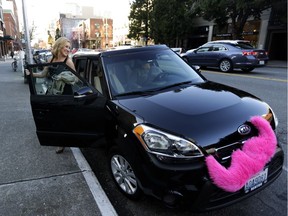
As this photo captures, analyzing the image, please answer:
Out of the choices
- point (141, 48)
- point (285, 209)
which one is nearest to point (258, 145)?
point (285, 209)

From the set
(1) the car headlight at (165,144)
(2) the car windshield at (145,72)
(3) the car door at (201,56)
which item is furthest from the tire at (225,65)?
(1) the car headlight at (165,144)

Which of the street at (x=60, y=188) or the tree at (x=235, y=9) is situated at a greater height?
the tree at (x=235, y=9)

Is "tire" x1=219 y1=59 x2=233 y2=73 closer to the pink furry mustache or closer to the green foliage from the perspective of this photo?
the pink furry mustache

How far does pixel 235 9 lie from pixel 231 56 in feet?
39.6

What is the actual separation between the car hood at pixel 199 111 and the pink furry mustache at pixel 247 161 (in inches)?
6.5

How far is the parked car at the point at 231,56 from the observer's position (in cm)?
1217

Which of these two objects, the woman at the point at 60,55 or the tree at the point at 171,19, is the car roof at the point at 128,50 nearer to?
the woman at the point at 60,55

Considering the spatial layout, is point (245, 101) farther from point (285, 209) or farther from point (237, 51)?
point (237, 51)

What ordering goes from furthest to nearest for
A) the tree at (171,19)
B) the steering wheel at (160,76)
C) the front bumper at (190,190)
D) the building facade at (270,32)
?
the tree at (171,19) < the building facade at (270,32) < the steering wheel at (160,76) < the front bumper at (190,190)

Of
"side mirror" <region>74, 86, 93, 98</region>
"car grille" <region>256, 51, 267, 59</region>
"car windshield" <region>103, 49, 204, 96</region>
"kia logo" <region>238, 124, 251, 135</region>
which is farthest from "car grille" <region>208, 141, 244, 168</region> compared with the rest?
"car grille" <region>256, 51, 267, 59</region>

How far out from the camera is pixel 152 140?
Answer: 7.27ft

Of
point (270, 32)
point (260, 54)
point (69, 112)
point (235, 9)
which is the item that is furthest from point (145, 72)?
point (270, 32)

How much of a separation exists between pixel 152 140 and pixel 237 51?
11494 millimetres

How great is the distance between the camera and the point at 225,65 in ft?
→ 42.8
